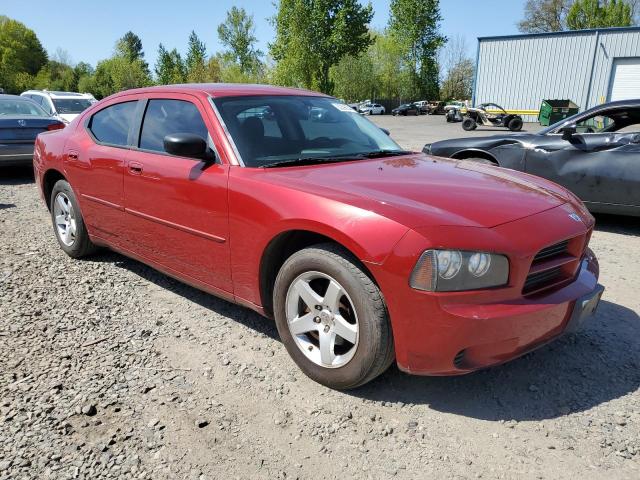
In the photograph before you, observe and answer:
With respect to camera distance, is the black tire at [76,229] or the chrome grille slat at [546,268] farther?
the black tire at [76,229]

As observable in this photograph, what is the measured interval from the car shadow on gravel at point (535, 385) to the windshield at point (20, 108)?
10139mm

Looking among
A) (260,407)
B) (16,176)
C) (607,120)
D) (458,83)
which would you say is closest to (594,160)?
(607,120)

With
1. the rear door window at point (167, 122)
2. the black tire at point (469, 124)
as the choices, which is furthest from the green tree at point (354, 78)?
the rear door window at point (167, 122)

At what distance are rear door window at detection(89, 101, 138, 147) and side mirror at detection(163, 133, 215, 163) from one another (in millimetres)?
1070

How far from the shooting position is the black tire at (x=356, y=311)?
2422 mm

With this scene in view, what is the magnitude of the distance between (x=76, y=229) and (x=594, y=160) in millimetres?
5594

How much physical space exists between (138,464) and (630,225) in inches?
247

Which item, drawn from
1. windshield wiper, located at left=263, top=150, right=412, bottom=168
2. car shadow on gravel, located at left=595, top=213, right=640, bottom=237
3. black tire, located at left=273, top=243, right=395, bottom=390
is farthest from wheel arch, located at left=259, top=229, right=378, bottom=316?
car shadow on gravel, located at left=595, top=213, right=640, bottom=237

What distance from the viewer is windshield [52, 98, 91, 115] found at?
47.8 feet

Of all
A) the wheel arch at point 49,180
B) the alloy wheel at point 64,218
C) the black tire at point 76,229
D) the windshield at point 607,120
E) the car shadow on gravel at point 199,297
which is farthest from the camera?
the windshield at point 607,120

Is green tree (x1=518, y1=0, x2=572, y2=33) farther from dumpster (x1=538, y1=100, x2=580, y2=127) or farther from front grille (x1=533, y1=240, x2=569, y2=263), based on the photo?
front grille (x1=533, y1=240, x2=569, y2=263)

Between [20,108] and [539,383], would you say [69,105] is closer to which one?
[20,108]

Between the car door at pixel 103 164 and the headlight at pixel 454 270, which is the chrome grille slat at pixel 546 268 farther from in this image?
the car door at pixel 103 164

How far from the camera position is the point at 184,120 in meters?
3.54
